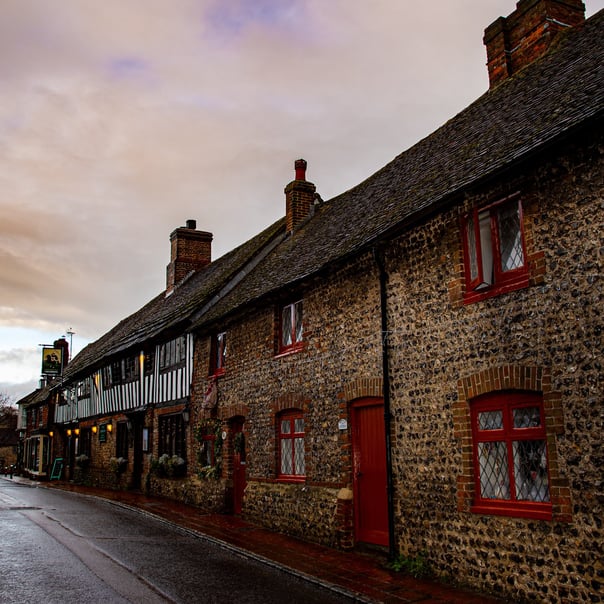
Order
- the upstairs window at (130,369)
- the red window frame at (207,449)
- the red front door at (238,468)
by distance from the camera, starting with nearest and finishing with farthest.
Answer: the red front door at (238,468)
the red window frame at (207,449)
the upstairs window at (130,369)

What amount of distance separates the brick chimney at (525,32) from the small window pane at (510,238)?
18.0 ft

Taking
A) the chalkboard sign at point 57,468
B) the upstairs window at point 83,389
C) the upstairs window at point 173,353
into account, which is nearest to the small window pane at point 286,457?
the upstairs window at point 173,353

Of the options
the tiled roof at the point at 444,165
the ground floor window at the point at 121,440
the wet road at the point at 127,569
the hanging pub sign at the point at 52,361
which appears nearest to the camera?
the wet road at the point at 127,569

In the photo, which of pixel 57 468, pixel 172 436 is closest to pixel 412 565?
pixel 172 436

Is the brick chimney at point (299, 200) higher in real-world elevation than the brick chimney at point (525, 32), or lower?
lower

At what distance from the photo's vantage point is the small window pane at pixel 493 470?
24.9ft

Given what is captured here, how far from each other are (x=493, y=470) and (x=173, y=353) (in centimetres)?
1274

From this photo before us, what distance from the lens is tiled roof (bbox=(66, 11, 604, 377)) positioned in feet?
26.8

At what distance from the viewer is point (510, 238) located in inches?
313

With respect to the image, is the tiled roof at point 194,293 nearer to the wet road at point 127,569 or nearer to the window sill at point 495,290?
the wet road at point 127,569

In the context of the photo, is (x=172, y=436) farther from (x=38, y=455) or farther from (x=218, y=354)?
(x=38, y=455)

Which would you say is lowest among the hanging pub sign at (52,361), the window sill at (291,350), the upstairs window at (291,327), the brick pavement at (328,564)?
the brick pavement at (328,564)

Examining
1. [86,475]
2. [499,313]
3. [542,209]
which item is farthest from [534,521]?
[86,475]

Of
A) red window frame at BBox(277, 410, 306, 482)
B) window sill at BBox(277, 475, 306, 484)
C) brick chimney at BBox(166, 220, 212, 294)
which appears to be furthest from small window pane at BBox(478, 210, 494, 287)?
brick chimney at BBox(166, 220, 212, 294)
